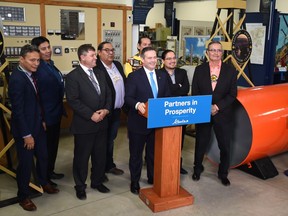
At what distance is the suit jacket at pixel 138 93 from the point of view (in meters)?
3.19

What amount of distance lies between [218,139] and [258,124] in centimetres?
50

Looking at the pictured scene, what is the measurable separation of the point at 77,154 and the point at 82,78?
744mm

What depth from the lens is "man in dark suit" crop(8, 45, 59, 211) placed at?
2.86m

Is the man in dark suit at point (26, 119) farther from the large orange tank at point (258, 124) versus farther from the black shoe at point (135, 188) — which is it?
the large orange tank at point (258, 124)

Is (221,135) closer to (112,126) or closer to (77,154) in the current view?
(112,126)

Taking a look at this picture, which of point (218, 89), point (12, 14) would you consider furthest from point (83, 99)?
point (12, 14)

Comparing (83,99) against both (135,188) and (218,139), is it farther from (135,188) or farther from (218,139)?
(218,139)

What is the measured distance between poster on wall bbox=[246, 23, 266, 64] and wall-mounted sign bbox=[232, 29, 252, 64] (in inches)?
73.6

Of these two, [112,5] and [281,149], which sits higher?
[112,5]

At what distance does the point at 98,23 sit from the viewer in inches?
221

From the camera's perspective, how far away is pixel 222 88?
3.53m

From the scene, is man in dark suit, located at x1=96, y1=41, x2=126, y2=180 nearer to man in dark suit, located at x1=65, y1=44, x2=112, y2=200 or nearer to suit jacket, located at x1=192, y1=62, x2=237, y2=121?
man in dark suit, located at x1=65, y1=44, x2=112, y2=200

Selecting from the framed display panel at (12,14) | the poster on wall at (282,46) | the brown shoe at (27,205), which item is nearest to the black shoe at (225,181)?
Result: the brown shoe at (27,205)

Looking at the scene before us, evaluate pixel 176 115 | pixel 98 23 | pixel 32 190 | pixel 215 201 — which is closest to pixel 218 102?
pixel 176 115
